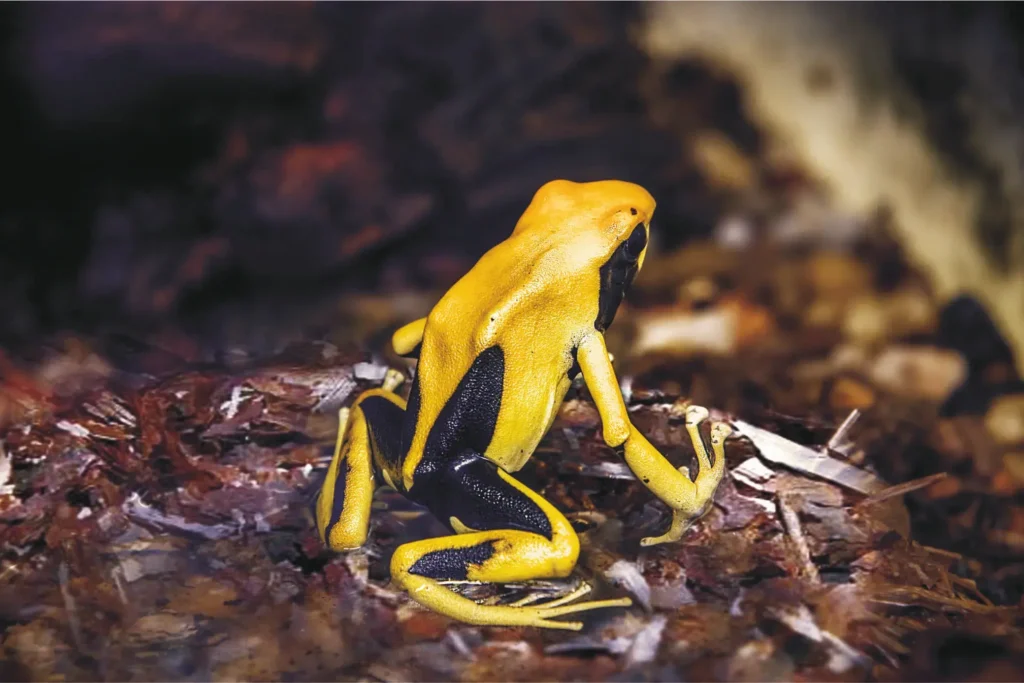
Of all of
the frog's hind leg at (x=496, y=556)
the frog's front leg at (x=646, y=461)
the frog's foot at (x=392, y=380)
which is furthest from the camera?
the frog's foot at (x=392, y=380)

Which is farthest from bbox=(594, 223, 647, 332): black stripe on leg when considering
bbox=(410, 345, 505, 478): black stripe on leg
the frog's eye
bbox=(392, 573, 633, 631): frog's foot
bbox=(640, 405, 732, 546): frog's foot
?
bbox=(392, 573, 633, 631): frog's foot

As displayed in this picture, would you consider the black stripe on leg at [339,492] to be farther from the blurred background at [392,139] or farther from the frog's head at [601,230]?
the frog's head at [601,230]

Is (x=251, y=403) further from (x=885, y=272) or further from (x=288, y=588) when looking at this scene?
(x=885, y=272)

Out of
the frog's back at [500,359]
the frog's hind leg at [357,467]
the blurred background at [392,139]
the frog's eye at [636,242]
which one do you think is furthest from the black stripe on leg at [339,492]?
the frog's eye at [636,242]

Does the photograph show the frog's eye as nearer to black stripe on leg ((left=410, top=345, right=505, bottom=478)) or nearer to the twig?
black stripe on leg ((left=410, top=345, right=505, bottom=478))

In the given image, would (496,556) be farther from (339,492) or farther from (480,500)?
(339,492)

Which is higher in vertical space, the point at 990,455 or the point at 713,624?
the point at 990,455

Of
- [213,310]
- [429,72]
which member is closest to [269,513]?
[213,310]

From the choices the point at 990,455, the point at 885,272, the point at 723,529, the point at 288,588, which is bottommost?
the point at 288,588
